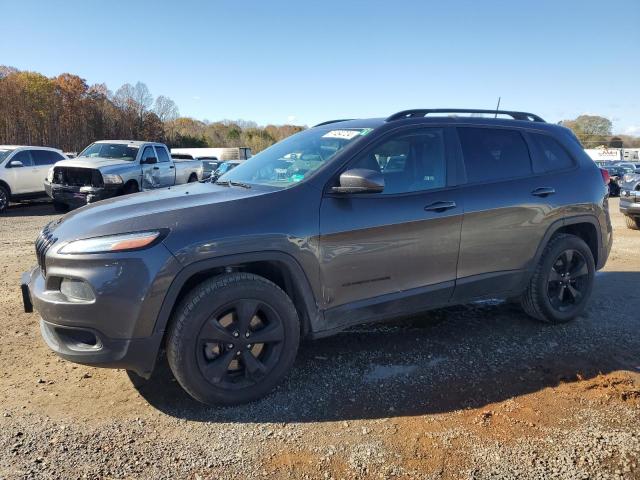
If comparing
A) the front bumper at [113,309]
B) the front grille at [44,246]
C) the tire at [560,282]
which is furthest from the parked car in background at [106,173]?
the tire at [560,282]

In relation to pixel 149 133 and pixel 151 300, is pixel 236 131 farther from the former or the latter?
pixel 151 300

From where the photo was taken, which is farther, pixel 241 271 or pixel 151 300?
pixel 241 271

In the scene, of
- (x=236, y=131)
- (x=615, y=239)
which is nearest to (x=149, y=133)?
(x=236, y=131)

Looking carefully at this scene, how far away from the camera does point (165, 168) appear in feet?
48.0

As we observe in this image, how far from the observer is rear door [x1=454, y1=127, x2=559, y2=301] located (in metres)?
3.97

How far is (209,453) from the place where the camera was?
2701mm

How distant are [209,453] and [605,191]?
437cm

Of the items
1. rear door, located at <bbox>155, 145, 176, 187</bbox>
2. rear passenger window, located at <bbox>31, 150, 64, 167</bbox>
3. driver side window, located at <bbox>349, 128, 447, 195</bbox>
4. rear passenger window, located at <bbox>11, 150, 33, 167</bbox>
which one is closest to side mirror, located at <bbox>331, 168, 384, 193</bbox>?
driver side window, located at <bbox>349, 128, 447, 195</bbox>

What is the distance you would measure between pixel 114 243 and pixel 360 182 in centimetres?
155

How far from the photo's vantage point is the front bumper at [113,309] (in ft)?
9.14

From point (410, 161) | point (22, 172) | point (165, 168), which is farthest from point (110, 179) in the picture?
point (410, 161)

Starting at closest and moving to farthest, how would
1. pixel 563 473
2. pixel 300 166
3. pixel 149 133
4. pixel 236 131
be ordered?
pixel 563 473
pixel 300 166
pixel 149 133
pixel 236 131

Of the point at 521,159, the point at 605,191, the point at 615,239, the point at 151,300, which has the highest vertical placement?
the point at 521,159

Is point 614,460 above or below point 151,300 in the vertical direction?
below
